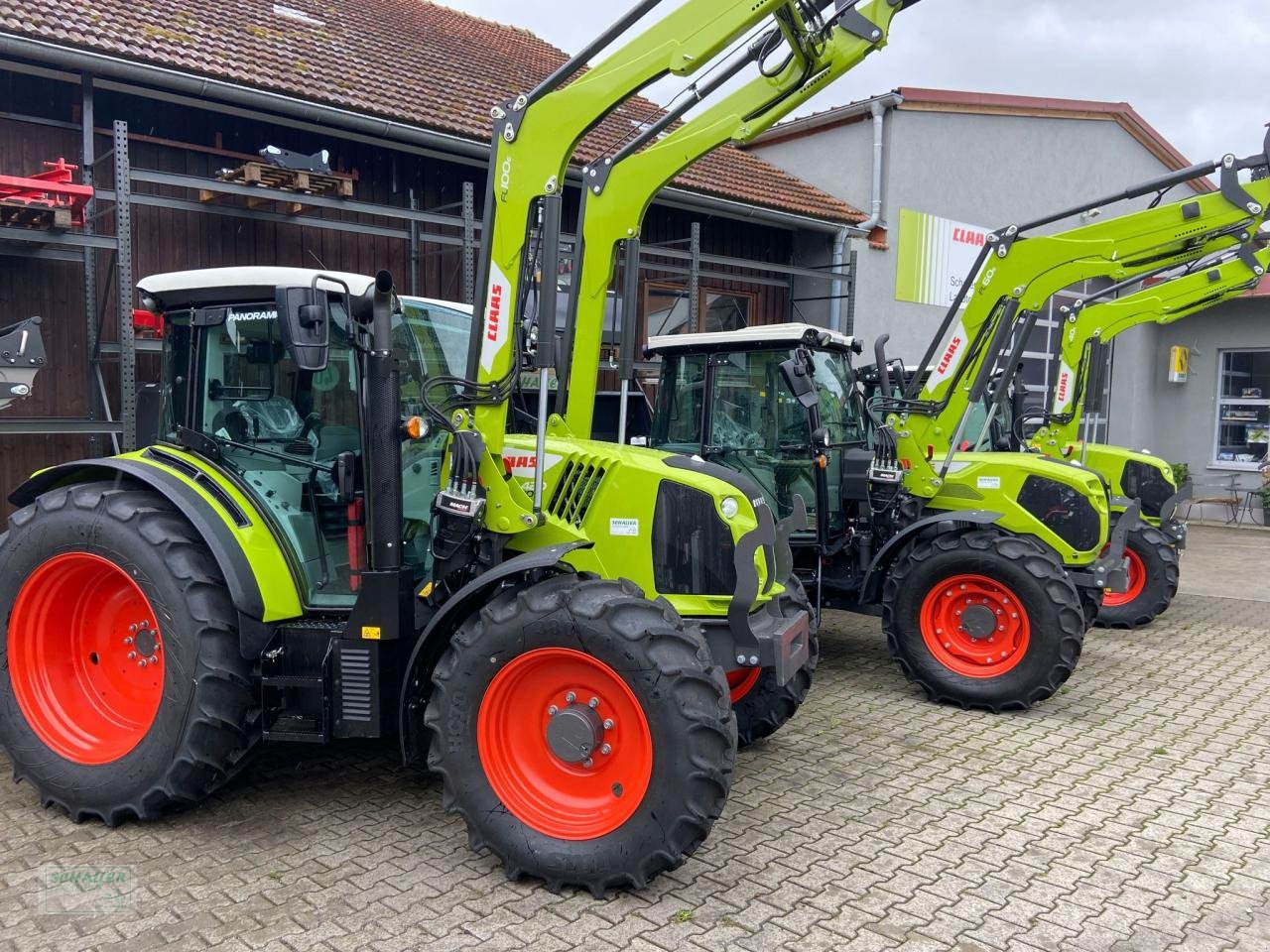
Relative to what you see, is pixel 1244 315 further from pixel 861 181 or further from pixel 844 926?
pixel 844 926

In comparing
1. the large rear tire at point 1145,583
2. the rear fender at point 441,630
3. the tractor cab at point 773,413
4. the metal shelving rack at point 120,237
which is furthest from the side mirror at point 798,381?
the large rear tire at point 1145,583

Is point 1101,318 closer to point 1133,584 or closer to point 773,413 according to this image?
point 1133,584

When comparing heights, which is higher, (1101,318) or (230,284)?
(1101,318)

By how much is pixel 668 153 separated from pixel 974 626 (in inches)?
133

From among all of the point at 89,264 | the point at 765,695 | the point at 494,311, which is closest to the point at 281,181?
the point at 89,264

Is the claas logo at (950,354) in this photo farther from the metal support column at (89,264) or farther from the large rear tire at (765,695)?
the metal support column at (89,264)

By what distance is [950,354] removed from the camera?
6867 millimetres

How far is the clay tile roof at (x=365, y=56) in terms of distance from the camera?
7.87 m

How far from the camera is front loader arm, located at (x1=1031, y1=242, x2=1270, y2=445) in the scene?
9438 mm

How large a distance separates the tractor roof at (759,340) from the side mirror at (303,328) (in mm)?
3541

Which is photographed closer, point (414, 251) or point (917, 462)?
point (917, 462)

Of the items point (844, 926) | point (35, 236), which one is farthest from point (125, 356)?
point (844, 926)

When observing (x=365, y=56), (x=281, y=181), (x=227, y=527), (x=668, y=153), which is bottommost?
(x=227, y=527)

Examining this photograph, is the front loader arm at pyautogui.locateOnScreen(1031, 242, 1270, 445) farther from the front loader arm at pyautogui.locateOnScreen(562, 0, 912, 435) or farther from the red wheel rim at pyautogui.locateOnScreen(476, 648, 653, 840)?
the red wheel rim at pyautogui.locateOnScreen(476, 648, 653, 840)
